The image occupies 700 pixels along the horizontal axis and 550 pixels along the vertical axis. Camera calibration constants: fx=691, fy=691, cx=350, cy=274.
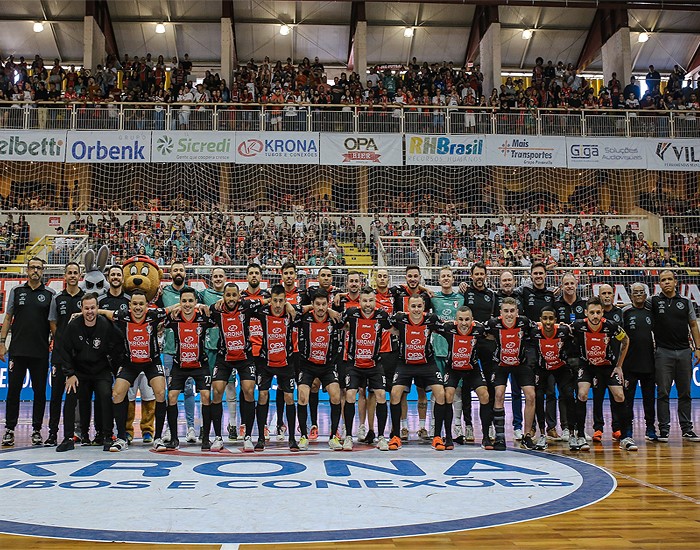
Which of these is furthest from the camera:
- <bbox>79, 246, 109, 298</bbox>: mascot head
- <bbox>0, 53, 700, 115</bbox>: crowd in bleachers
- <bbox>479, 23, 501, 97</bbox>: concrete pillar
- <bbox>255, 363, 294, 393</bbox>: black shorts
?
<bbox>479, 23, 501, 97</bbox>: concrete pillar

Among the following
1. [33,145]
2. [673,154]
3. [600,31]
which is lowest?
[673,154]

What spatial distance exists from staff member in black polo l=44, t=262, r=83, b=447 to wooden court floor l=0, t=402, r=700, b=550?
15.6 feet

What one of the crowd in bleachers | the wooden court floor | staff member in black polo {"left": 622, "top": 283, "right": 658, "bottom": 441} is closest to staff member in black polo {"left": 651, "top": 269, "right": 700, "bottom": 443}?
staff member in black polo {"left": 622, "top": 283, "right": 658, "bottom": 441}

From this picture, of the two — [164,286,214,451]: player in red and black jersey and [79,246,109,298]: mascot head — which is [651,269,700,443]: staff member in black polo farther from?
[79,246,109,298]: mascot head

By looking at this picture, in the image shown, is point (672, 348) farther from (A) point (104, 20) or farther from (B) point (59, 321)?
(A) point (104, 20)

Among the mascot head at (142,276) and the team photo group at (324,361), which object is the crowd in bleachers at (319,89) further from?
the team photo group at (324,361)

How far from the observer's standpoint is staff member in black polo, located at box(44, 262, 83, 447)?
29.7ft

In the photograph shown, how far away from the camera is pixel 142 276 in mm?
10234

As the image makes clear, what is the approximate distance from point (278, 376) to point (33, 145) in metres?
16.4

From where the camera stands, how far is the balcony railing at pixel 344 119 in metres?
22.2

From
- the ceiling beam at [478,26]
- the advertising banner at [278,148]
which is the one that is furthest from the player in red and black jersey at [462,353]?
the ceiling beam at [478,26]

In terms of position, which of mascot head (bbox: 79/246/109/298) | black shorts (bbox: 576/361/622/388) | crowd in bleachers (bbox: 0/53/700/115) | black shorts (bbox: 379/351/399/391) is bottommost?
black shorts (bbox: 576/361/622/388)

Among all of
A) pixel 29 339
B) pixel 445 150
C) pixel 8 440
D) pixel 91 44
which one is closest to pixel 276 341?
pixel 29 339

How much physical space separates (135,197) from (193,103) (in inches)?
151
